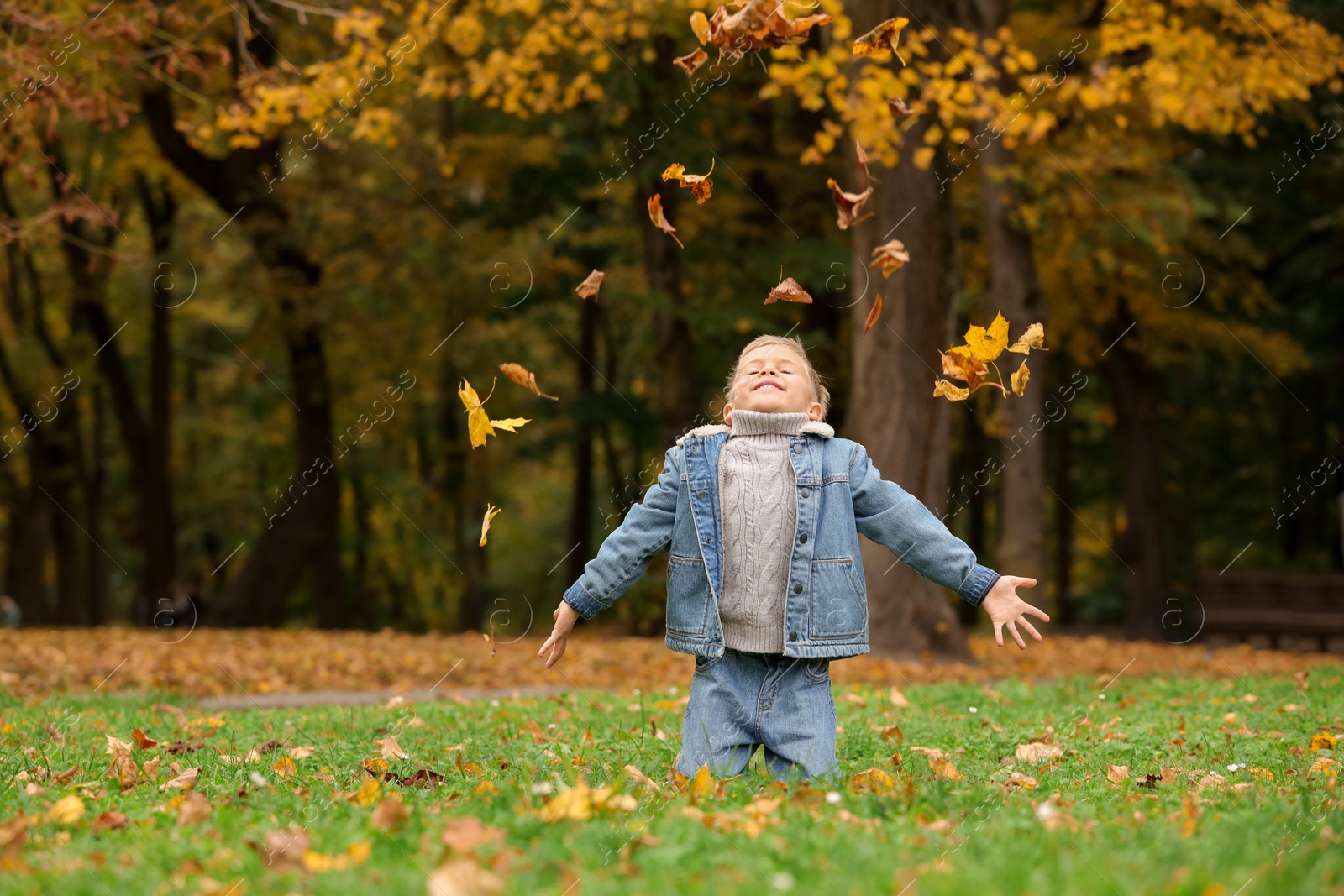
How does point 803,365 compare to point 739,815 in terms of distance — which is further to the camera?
point 803,365

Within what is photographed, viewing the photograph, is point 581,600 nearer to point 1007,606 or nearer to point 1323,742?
point 1007,606

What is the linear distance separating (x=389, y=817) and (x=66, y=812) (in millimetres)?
1014

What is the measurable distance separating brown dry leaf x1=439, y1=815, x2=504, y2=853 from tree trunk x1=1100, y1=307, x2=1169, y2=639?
17.2 meters

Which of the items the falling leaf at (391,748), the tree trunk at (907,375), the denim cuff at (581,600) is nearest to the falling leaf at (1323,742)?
the denim cuff at (581,600)

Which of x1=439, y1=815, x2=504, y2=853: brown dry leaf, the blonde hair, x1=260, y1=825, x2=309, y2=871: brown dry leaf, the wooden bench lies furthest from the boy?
the wooden bench

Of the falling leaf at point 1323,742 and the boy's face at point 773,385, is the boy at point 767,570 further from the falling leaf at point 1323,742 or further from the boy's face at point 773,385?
the falling leaf at point 1323,742

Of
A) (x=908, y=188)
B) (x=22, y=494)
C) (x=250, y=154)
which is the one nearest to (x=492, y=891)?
(x=908, y=188)

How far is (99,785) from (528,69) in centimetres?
928

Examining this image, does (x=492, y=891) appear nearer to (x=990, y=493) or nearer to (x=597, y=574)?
(x=597, y=574)

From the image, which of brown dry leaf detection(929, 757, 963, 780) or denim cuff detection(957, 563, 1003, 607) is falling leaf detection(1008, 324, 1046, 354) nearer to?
denim cuff detection(957, 563, 1003, 607)

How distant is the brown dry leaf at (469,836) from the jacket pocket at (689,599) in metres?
1.21

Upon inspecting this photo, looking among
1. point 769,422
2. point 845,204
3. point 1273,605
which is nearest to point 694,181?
point 845,204

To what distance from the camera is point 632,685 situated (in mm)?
9258

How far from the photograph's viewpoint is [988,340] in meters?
4.25
